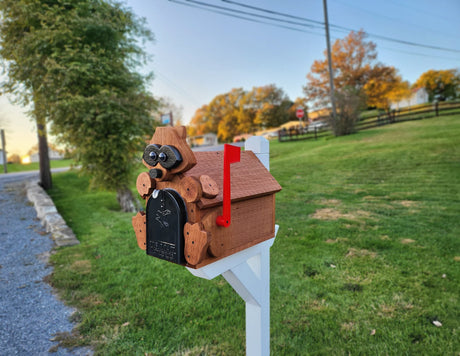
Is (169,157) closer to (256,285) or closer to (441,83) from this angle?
(256,285)

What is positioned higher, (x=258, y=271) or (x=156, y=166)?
(x=156, y=166)

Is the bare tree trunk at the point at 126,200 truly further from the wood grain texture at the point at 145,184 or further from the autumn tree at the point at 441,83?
the autumn tree at the point at 441,83

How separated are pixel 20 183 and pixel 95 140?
622cm

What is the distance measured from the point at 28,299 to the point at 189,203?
338cm

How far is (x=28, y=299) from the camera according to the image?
3.33 metres

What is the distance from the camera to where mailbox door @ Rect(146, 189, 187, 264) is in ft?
3.55

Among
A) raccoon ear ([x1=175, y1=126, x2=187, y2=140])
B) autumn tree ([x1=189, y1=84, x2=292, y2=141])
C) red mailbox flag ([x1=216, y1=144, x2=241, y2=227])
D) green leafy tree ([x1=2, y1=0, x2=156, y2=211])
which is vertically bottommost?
red mailbox flag ([x1=216, y1=144, x2=241, y2=227])

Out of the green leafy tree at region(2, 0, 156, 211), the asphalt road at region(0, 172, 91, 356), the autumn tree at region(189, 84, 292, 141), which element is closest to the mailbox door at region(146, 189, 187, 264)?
the asphalt road at region(0, 172, 91, 356)

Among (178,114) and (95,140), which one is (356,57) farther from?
(95,140)

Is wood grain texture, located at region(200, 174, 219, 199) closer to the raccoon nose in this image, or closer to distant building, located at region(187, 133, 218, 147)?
the raccoon nose

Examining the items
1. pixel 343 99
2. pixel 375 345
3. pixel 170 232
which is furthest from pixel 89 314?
pixel 343 99

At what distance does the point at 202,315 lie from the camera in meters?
2.72

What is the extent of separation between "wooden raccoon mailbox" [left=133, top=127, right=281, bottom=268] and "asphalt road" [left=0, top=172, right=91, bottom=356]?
189cm

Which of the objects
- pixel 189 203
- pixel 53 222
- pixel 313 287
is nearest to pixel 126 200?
pixel 53 222
